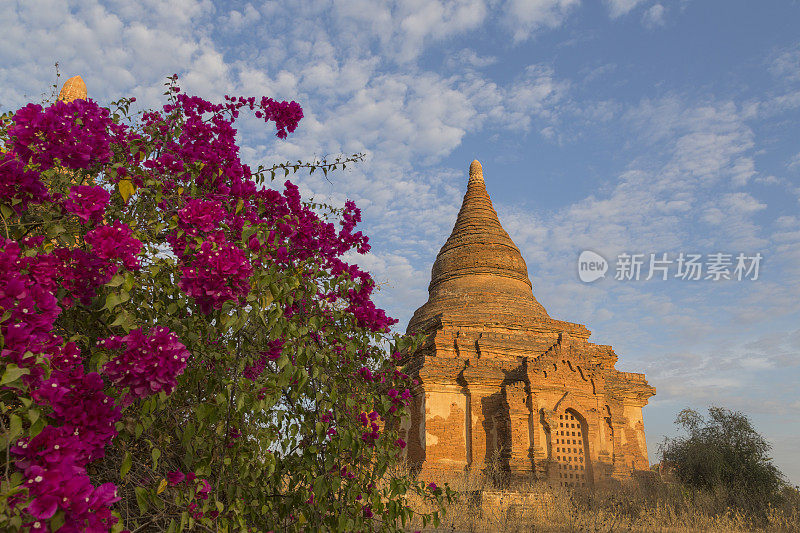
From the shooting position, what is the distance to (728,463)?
17.0 meters

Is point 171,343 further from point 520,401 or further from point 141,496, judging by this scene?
point 520,401

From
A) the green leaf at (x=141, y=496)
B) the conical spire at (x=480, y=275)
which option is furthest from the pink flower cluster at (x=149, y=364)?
the conical spire at (x=480, y=275)

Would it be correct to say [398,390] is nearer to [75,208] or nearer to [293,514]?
[293,514]

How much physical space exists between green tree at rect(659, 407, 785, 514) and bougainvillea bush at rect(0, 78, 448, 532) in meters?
15.7

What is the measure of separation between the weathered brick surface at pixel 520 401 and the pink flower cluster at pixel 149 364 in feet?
44.8

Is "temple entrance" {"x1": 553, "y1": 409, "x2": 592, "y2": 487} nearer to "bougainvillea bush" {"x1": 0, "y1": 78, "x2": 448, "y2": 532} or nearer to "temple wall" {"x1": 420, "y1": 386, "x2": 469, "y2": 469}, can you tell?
"temple wall" {"x1": 420, "y1": 386, "x2": 469, "y2": 469}

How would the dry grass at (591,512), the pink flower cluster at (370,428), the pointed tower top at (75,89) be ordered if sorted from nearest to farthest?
the pink flower cluster at (370,428)
the dry grass at (591,512)
the pointed tower top at (75,89)

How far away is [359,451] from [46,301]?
1.97 metres

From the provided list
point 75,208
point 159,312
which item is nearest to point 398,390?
point 159,312

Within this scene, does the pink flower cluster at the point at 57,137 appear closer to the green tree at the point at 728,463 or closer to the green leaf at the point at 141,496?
the green leaf at the point at 141,496

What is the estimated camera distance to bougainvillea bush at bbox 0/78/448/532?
1.92 meters

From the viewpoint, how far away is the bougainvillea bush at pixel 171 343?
1917 millimetres

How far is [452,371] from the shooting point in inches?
653

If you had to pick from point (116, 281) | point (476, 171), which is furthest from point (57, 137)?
point (476, 171)
